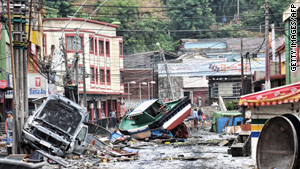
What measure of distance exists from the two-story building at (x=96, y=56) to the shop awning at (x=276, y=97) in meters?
35.9

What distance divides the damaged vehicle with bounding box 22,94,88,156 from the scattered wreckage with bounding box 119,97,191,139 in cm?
849

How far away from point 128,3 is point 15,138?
58.4 meters

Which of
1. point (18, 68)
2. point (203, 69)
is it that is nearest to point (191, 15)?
point (203, 69)

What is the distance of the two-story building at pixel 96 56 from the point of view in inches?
1970

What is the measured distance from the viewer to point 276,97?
13.6 meters

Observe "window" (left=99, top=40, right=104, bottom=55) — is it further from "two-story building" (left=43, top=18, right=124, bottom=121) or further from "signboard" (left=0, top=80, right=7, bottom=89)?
"signboard" (left=0, top=80, right=7, bottom=89)

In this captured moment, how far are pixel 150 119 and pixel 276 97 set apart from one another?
53.3 ft

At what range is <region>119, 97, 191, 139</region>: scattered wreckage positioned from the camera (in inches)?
1148

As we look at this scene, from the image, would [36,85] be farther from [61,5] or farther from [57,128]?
[61,5]

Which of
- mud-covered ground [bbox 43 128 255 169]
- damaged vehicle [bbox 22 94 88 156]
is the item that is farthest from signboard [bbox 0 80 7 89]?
mud-covered ground [bbox 43 128 255 169]

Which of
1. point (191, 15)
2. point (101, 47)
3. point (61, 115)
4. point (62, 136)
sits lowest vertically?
point (62, 136)

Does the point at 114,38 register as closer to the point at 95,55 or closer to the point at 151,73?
the point at 95,55

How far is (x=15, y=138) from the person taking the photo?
1797 centimetres

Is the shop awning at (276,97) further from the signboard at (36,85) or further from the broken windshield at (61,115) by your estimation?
the signboard at (36,85)
